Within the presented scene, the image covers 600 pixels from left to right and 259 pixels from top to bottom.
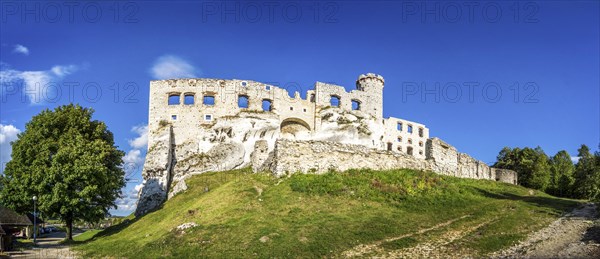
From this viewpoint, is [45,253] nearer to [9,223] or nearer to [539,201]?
[9,223]

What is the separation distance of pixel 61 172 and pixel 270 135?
872 inches

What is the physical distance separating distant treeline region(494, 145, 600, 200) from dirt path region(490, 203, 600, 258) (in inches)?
860

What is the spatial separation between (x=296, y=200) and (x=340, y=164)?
8874 mm

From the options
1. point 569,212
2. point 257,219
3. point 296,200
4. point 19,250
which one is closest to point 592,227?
point 569,212

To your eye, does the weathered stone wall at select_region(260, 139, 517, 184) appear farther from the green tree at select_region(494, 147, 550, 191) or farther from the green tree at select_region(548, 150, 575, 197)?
the green tree at select_region(494, 147, 550, 191)

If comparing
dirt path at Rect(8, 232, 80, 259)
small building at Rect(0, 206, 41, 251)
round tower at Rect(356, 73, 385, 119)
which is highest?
round tower at Rect(356, 73, 385, 119)

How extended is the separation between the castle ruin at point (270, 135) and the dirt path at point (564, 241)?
16327 mm

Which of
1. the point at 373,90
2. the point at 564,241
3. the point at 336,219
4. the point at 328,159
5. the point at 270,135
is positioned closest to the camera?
the point at 564,241

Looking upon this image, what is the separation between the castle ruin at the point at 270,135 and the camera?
134 feet

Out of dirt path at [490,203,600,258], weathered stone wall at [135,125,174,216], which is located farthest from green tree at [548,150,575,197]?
weathered stone wall at [135,125,174,216]

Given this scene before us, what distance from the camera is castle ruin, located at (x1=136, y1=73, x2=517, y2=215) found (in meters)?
40.9

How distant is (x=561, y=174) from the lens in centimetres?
6028

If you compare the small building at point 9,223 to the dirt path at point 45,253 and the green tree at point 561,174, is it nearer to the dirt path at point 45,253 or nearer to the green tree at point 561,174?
the dirt path at point 45,253

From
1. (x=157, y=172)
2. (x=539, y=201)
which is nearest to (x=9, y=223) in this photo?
(x=157, y=172)
